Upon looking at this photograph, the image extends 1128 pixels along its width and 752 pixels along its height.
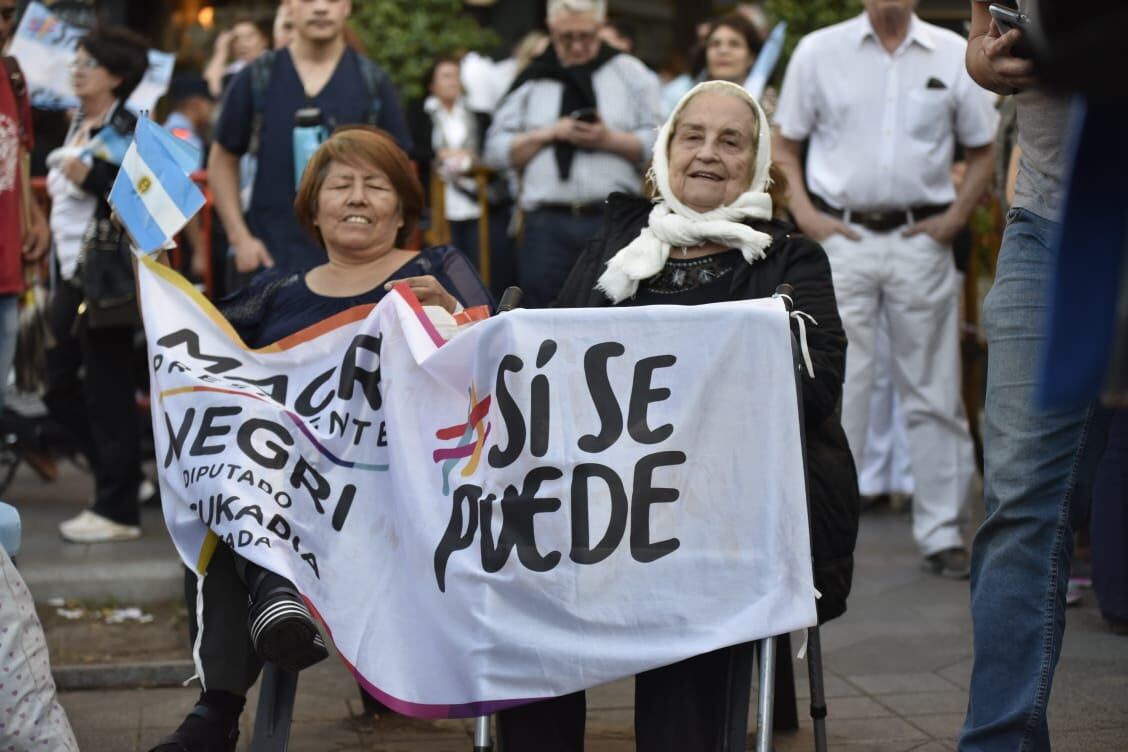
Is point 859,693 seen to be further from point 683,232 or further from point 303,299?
point 303,299

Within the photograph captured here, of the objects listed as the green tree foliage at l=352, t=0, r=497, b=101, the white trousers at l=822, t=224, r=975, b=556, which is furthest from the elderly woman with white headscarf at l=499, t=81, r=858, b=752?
the green tree foliage at l=352, t=0, r=497, b=101

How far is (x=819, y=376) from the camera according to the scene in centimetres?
404

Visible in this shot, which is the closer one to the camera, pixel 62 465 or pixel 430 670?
pixel 430 670

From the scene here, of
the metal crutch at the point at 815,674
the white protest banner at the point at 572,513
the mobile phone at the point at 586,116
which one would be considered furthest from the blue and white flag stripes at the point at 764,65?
the white protest banner at the point at 572,513

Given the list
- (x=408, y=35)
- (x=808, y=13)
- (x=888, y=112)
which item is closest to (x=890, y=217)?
(x=888, y=112)

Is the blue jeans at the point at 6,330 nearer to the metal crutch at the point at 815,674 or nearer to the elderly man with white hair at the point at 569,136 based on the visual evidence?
the elderly man with white hair at the point at 569,136

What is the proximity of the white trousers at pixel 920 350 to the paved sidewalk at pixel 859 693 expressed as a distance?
1.05 ft

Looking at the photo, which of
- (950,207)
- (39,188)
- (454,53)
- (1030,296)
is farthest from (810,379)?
(454,53)

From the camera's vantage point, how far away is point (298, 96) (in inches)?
263

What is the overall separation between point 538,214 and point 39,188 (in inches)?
97.0

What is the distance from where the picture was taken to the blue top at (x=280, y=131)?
6.65m

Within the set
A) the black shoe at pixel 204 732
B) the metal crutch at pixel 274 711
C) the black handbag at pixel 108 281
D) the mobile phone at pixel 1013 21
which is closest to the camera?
the mobile phone at pixel 1013 21

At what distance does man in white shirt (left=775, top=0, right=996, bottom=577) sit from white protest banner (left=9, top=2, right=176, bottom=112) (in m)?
3.17

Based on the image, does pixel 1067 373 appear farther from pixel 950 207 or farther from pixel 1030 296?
pixel 950 207
